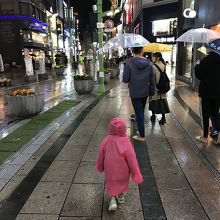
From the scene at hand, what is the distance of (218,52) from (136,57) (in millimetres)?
1570

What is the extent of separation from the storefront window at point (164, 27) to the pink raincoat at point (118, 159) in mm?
36977

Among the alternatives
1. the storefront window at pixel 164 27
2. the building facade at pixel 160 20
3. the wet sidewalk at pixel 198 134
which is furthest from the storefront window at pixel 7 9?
the wet sidewalk at pixel 198 134

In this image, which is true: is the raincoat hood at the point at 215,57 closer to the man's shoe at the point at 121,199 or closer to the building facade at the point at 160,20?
the man's shoe at the point at 121,199

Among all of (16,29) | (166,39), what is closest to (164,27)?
(166,39)

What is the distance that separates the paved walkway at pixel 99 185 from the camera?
369 cm

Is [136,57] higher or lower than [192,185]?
higher

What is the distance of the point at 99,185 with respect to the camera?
4.42 metres

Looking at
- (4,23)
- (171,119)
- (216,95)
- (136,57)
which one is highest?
(4,23)

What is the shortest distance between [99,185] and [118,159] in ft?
3.54

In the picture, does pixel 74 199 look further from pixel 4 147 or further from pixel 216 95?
pixel 216 95

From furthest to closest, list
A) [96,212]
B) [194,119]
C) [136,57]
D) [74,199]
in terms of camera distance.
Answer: [194,119]
[136,57]
[74,199]
[96,212]

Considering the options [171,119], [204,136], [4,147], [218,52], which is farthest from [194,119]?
[4,147]

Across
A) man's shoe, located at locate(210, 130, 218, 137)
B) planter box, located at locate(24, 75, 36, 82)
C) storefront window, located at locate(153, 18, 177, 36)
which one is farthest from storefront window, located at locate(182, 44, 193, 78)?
storefront window, located at locate(153, 18, 177, 36)

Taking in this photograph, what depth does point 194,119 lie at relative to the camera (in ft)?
28.1
